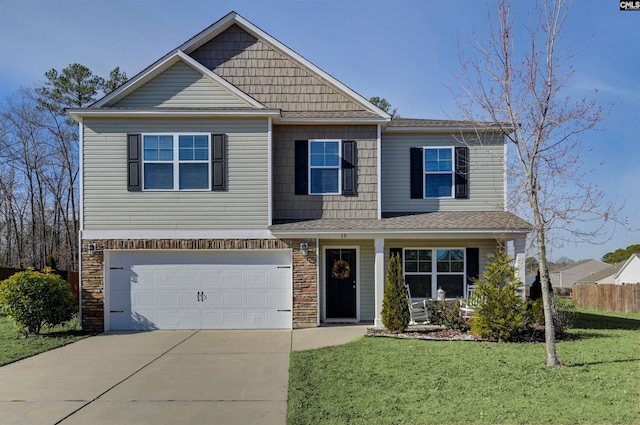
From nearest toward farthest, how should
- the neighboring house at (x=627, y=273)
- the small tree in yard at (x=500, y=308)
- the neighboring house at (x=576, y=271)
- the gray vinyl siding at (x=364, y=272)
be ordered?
the small tree in yard at (x=500, y=308) → the gray vinyl siding at (x=364, y=272) → the neighboring house at (x=627, y=273) → the neighboring house at (x=576, y=271)

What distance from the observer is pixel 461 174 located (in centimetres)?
1399

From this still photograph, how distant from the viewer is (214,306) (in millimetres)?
12945

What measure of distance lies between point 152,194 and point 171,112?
84.6 inches

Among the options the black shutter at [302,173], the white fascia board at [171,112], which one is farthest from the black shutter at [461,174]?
the white fascia board at [171,112]

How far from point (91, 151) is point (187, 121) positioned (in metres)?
2.59

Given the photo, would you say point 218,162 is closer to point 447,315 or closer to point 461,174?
point 461,174

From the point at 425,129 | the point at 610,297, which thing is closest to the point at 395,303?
the point at 425,129

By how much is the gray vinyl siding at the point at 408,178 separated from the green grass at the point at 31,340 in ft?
28.7

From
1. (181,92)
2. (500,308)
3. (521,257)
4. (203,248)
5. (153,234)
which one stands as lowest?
(500,308)

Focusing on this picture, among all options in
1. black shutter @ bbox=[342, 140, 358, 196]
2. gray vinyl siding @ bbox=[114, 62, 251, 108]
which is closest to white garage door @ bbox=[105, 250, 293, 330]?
black shutter @ bbox=[342, 140, 358, 196]

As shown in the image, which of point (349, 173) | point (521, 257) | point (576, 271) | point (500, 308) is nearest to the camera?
point (500, 308)

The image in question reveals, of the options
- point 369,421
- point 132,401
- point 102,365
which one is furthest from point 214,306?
point 369,421

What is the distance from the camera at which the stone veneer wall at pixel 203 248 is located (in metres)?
12.7

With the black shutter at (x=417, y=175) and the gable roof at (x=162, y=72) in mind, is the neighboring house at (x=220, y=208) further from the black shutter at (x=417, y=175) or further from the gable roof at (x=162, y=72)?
the black shutter at (x=417, y=175)
